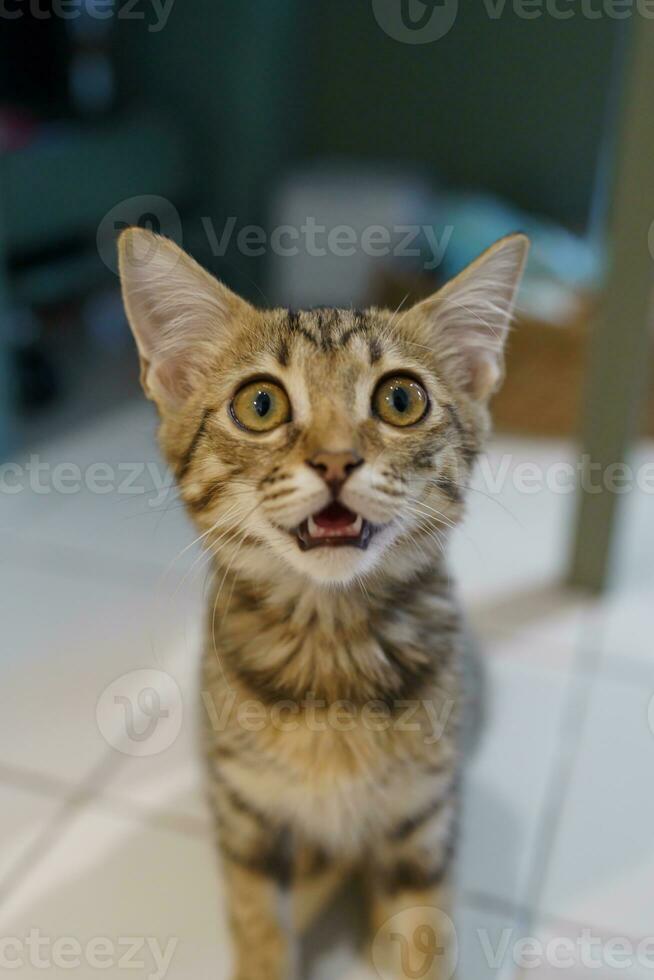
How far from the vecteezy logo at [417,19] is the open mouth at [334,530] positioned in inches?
102

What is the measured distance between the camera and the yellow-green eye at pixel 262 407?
29.9 inches

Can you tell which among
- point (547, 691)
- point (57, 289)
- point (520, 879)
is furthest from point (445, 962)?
point (57, 289)

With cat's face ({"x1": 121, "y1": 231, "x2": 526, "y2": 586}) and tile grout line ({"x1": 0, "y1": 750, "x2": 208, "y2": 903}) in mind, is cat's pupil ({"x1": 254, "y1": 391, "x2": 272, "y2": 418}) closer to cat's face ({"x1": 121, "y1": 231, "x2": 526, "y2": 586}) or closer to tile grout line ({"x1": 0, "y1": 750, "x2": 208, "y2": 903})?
cat's face ({"x1": 121, "y1": 231, "x2": 526, "y2": 586})

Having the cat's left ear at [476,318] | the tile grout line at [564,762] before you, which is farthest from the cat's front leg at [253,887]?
the cat's left ear at [476,318]

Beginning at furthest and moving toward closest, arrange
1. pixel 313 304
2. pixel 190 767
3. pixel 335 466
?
pixel 190 767 → pixel 313 304 → pixel 335 466

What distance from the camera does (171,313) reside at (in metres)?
0.84

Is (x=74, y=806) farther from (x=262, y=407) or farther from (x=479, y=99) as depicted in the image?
(x=479, y=99)

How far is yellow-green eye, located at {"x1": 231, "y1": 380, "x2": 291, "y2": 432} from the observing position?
0.76 m

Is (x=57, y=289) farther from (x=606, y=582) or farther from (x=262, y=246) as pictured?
(x=606, y=582)

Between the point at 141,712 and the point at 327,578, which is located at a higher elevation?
the point at 327,578
